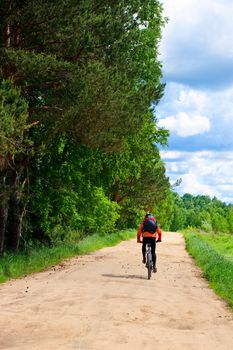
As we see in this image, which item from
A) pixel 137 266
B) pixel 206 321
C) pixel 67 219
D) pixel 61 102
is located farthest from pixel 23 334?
pixel 67 219

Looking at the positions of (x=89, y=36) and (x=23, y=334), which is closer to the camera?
(x=23, y=334)

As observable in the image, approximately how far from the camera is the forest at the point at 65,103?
18203mm

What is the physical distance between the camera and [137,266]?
2033 centimetres

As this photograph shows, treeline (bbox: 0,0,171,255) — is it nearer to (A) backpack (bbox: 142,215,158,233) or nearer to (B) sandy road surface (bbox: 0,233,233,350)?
(A) backpack (bbox: 142,215,158,233)

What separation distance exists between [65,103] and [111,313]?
12132mm

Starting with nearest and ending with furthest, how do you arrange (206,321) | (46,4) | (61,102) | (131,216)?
(206,321), (46,4), (61,102), (131,216)

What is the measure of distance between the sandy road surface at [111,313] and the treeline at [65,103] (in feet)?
16.3

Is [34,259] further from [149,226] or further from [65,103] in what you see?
[65,103]

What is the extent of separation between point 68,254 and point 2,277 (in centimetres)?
839

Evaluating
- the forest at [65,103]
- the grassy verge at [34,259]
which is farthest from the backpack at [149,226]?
the forest at [65,103]

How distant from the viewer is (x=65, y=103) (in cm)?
2078

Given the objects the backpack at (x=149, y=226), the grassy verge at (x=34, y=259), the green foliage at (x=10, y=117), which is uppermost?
the green foliage at (x=10, y=117)

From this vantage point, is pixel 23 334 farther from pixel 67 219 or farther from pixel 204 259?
pixel 67 219

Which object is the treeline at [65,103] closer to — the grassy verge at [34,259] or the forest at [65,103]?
the forest at [65,103]
